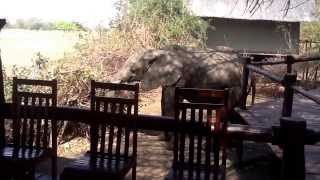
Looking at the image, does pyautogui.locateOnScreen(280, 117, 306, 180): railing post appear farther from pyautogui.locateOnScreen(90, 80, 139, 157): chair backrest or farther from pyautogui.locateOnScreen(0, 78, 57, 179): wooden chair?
pyautogui.locateOnScreen(0, 78, 57, 179): wooden chair

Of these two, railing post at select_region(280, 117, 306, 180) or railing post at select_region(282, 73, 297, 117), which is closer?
railing post at select_region(280, 117, 306, 180)

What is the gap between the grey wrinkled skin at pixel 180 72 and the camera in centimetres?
754

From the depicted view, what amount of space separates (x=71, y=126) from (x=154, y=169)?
2585mm

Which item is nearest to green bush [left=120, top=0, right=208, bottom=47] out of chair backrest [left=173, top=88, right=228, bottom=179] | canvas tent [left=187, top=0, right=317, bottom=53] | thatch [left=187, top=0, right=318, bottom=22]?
thatch [left=187, top=0, right=318, bottom=22]

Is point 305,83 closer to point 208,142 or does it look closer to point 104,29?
point 104,29

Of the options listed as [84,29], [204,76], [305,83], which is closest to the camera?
[204,76]

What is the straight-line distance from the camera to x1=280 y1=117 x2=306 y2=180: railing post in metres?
3.09

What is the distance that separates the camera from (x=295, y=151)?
3105 mm

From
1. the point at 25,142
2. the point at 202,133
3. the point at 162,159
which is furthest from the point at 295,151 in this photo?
the point at 162,159

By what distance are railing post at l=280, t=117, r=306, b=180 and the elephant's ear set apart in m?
4.42

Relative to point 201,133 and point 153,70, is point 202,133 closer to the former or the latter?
point 201,133

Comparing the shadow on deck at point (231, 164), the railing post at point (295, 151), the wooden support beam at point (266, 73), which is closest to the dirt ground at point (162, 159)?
the shadow on deck at point (231, 164)

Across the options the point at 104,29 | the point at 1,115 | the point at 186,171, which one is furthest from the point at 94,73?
the point at 186,171

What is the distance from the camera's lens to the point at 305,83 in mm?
11977
